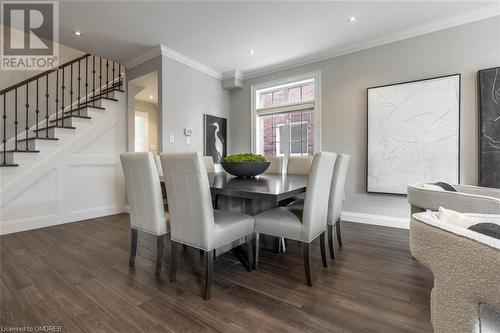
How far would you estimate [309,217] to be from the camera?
1654mm

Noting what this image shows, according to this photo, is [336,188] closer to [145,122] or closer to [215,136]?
[215,136]

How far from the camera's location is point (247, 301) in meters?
1.49

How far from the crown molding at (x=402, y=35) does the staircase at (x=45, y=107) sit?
2913mm

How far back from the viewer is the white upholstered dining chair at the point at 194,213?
4.79 feet

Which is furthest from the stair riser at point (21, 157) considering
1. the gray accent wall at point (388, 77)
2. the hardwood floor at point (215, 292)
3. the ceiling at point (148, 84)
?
the gray accent wall at point (388, 77)

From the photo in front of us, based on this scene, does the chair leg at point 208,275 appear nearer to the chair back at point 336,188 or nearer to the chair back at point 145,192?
the chair back at point 145,192

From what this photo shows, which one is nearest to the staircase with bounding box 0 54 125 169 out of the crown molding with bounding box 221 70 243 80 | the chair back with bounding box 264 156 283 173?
the crown molding with bounding box 221 70 243 80

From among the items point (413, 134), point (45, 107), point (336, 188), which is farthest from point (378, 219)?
point (45, 107)

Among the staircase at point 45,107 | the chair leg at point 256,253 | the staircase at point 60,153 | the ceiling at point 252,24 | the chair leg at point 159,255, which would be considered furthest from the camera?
the staircase at point 45,107

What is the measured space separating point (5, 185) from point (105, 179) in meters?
1.17

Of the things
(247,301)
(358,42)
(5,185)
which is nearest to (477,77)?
(358,42)

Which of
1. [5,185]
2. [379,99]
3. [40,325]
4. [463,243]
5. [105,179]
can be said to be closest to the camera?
[463,243]

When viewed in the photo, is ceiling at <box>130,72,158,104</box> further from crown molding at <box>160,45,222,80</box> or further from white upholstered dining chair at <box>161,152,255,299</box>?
white upholstered dining chair at <box>161,152,255,299</box>

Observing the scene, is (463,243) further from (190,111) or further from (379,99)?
(190,111)
